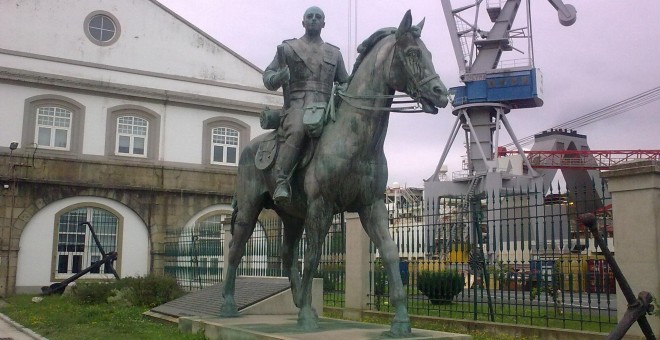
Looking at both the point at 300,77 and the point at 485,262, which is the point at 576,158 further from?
the point at 300,77

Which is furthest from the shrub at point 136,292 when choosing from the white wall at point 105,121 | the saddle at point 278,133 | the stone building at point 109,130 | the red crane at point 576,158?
the red crane at point 576,158

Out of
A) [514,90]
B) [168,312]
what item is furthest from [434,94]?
[514,90]

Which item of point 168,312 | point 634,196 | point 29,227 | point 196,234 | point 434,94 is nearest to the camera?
point 434,94

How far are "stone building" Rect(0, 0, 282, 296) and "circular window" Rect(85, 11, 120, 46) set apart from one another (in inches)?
1.7

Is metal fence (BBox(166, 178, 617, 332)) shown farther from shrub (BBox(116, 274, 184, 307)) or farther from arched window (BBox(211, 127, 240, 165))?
arched window (BBox(211, 127, 240, 165))

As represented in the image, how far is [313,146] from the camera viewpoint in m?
6.36

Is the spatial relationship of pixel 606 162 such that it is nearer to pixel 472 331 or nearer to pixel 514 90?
pixel 514 90

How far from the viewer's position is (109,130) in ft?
78.8

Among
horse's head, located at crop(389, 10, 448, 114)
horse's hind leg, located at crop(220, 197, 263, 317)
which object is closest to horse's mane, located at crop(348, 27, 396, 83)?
horse's head, located at crop(389, 10, 448, 114)

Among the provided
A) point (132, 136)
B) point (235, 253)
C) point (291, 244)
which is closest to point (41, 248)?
point (132, 136)

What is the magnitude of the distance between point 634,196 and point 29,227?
773 inches

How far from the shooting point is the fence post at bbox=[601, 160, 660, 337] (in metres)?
8.39

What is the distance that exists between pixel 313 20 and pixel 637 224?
5.28m

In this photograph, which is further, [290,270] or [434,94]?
[290,270]
